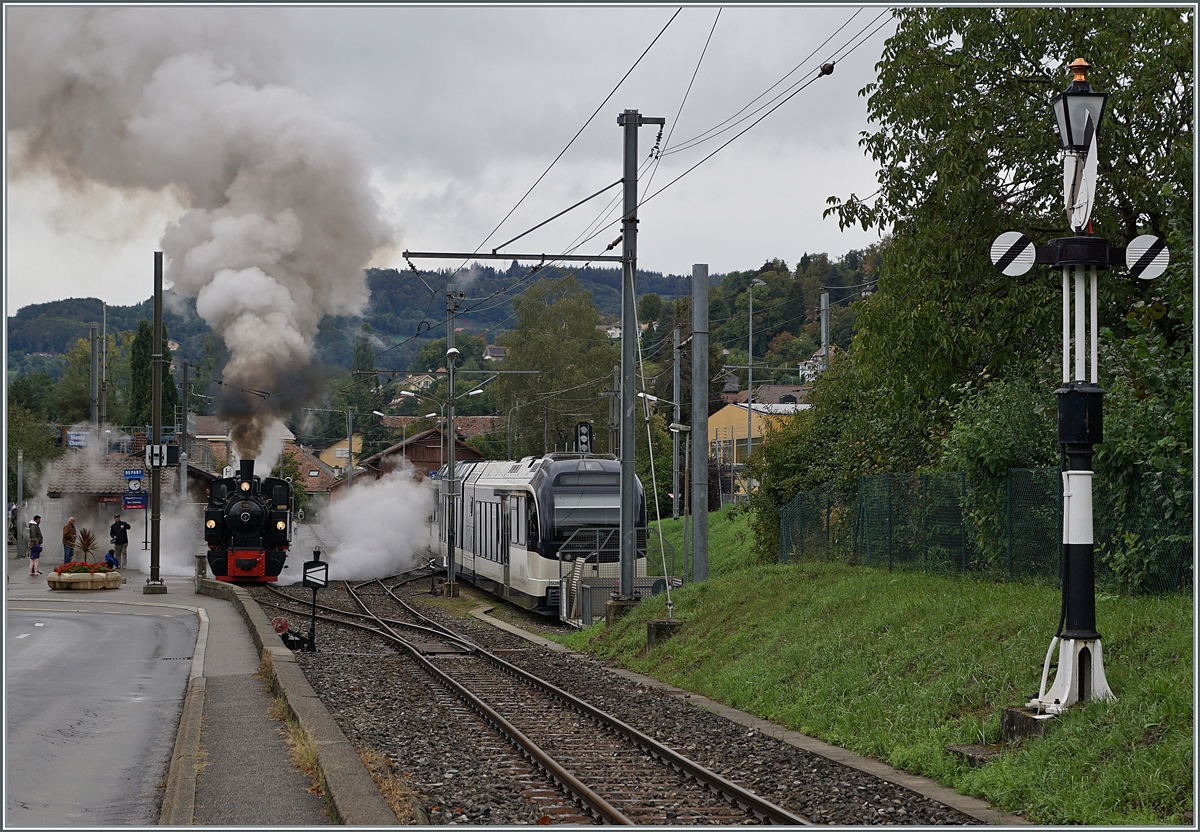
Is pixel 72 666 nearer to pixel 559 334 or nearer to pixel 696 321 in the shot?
pixel 696 321

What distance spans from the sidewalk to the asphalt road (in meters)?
0.28

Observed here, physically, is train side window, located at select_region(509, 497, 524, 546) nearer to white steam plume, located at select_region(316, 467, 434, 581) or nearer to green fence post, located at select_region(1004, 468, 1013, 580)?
white steam plume, located at select_region(316, 467, 434, 581)

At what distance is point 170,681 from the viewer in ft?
55.4

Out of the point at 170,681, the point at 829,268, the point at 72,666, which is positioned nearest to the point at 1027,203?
the point at 170,681

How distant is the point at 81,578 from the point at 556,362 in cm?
4055

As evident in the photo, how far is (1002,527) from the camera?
50.0 feet

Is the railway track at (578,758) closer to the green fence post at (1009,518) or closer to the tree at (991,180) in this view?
the green fence post at (1009,518)

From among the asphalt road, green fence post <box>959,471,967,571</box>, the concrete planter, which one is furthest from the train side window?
green fence post <box>959,471,967,571</box>

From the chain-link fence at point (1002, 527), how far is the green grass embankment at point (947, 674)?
422 millimetres

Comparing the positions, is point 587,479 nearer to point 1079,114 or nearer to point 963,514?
point 963,514

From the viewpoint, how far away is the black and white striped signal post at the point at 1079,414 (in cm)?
984

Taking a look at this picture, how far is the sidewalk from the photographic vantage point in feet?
28.4

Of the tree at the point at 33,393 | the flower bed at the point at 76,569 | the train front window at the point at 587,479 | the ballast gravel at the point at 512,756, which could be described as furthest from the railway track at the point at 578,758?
the tree at the point at 33,393

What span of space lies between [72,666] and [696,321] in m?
10.6
